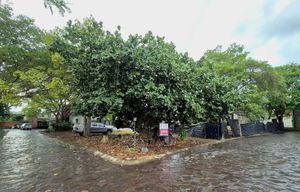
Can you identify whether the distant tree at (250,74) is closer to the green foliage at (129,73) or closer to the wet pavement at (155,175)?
the green foliage at (129,73)

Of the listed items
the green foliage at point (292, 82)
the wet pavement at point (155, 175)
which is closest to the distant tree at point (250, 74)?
the green foliage at point (292, 82)

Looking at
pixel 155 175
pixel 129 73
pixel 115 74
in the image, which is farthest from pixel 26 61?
pixel 155 175

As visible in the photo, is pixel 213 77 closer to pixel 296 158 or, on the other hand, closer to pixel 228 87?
pixel 228 87

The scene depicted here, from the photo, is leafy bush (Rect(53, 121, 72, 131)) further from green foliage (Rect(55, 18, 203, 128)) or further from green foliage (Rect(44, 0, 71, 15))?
green foliage (Rect(44, 0, 71, 15))

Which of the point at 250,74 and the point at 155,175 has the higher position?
the point at 250,74

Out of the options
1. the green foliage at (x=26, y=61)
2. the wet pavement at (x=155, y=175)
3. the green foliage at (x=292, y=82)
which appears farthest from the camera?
the green foliage at (x=292, y=82)

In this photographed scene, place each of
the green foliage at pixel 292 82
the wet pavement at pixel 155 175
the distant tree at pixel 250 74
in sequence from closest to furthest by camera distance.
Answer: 1. the wet pavement at pixel 155 175
2. the distant tree at pixel 250 74
3. the green foliage at pixel 292 82

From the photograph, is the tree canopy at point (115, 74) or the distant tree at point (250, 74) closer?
the tree canopy at point (115, 74)

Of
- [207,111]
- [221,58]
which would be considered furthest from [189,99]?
[221,58]

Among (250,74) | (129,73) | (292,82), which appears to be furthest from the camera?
(292,82)

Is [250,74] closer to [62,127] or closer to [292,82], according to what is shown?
[292,82]

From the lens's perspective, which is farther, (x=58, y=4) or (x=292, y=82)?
(x=292, y=82)

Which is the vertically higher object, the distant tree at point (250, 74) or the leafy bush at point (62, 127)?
the distant tree at point (250, 74)

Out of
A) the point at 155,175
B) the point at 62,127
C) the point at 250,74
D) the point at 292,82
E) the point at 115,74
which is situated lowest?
the point at 155,175
